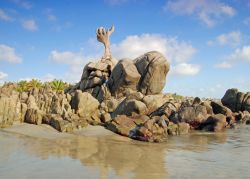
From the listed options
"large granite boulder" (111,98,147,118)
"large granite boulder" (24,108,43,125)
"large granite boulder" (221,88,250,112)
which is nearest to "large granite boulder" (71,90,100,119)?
"large granite boulder" (111,98,147,118)

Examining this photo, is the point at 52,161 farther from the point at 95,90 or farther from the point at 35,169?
the point at 95,90

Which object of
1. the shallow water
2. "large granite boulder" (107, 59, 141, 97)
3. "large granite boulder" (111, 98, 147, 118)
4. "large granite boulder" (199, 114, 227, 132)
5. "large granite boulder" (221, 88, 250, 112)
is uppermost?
"large granite boulder" (107, 59, 141, 97)

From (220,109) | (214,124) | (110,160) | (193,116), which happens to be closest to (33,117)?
(110,160)

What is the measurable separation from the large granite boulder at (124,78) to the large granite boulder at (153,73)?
0.82m

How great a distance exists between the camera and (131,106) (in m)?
33.7

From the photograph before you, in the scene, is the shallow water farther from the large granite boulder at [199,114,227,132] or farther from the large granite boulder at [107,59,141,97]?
the large granite boulder at [107,59,141,97]

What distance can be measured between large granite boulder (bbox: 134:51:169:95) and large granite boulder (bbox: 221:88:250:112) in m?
13.2

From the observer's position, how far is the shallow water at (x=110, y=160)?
11242 mm

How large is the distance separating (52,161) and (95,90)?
3356 centimetres

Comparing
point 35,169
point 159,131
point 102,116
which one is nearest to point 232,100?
point 102,116

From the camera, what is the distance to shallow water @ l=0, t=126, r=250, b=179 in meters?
11.2

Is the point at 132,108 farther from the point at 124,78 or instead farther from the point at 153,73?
the point at 153,73

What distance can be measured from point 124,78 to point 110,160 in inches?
1137

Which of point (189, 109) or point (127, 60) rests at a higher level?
→ point (127, 60)
